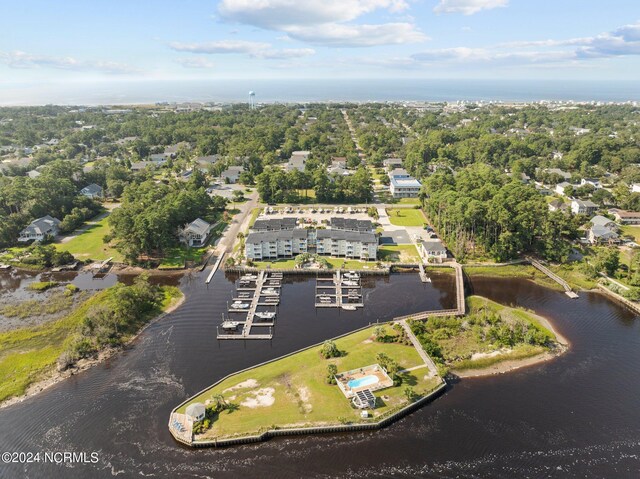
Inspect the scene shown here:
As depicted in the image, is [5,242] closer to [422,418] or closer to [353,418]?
[353,418]

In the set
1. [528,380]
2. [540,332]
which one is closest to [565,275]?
[540,332]

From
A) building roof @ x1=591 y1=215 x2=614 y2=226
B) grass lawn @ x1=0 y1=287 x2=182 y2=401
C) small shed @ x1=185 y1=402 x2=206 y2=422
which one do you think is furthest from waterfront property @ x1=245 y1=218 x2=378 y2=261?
building roof @ x1=591 y1=215 x2=614 y2=226

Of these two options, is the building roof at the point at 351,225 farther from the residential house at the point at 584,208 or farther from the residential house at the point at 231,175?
the residential house at the point at 231,175

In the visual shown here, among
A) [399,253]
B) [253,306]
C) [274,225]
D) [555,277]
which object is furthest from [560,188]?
[253,306]

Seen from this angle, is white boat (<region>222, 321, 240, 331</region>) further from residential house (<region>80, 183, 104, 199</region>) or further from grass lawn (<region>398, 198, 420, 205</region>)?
residential house (<region>80, 183, 104, 199</region>)

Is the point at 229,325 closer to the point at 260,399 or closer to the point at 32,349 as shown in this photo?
the point at 260,399
